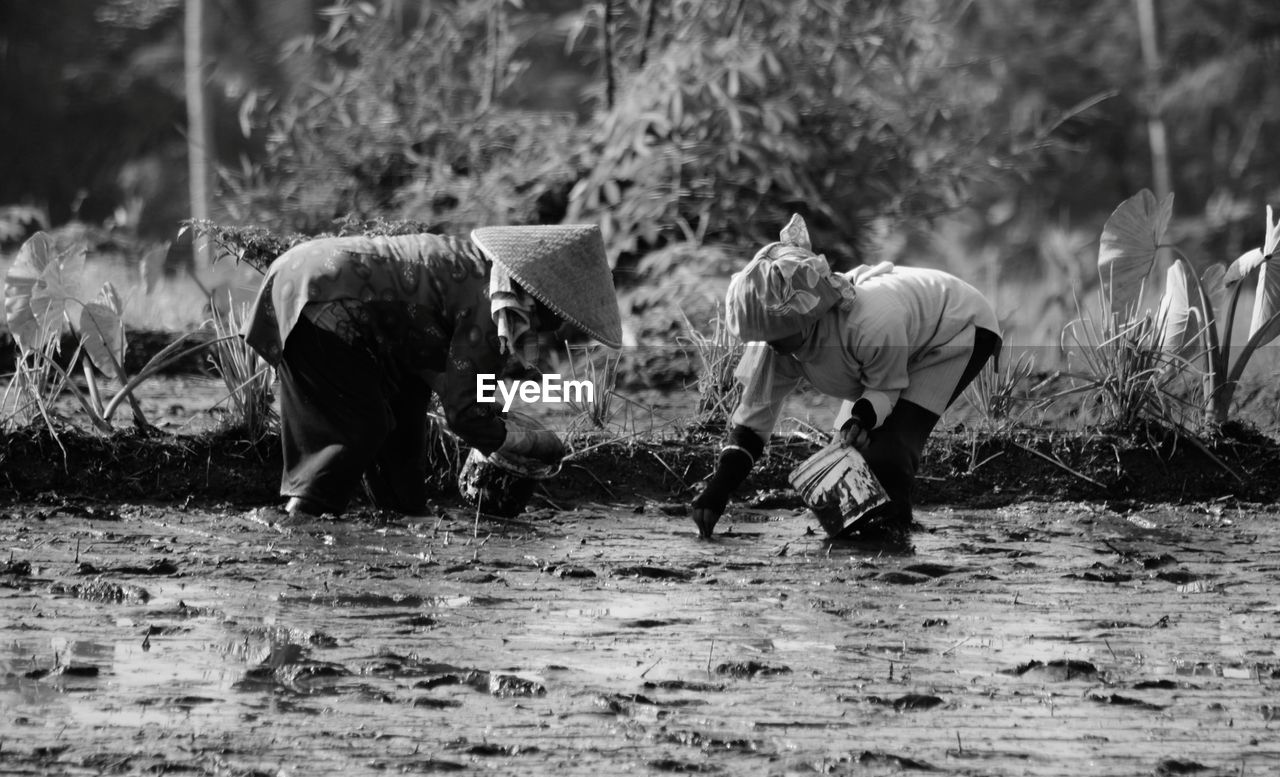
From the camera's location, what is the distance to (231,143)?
2041 centimetres

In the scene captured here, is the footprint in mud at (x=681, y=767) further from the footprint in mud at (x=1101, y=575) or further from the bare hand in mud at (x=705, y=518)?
the bare hand in mud at (x=705, y=518)

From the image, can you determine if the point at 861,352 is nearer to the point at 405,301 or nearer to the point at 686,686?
the point at 405,301

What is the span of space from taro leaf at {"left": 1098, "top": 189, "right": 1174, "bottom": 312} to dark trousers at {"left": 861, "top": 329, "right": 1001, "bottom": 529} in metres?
1.11

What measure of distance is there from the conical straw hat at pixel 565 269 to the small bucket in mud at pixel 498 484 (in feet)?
1.86

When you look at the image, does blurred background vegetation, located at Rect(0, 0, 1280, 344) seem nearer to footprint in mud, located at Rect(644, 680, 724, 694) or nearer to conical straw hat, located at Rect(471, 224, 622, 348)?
conical straw hat, located at Rect(471, 224, 622, 348)

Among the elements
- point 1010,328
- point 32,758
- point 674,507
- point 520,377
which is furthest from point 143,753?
point 1010,328

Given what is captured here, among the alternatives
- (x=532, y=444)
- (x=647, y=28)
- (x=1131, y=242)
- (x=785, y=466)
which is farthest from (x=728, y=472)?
(x=647, y=28)

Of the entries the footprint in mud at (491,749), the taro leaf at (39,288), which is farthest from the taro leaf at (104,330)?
the footprint in mud at (491,749)

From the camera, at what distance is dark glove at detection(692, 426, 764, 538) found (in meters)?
4.66

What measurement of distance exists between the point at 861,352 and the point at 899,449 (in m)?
0.39

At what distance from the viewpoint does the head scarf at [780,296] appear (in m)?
4.32

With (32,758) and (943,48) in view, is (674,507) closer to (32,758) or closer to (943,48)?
(32,758)

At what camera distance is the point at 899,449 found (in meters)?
4.76

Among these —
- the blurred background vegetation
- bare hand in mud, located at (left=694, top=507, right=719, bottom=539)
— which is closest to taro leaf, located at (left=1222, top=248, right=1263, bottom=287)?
the blurred background vegetation
